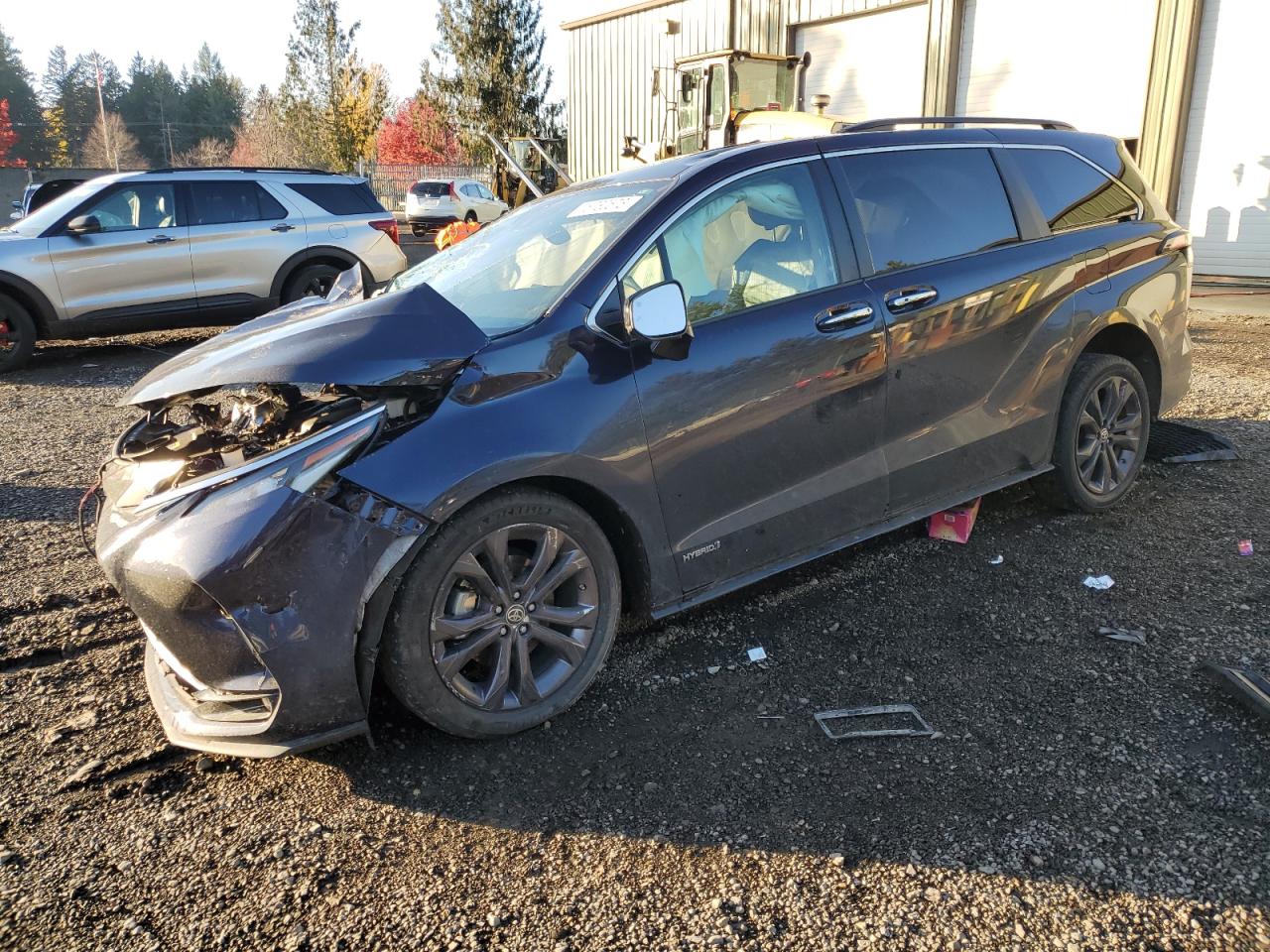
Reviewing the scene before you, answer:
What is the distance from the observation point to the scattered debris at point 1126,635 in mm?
3551

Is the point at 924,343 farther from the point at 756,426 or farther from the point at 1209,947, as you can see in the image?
the point at 1209,947

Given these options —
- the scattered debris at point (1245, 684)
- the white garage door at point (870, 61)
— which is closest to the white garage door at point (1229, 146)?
the white garage door at point (870, 61)

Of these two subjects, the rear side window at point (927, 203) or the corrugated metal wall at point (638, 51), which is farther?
the corrugated metal wall at point (638, 51)

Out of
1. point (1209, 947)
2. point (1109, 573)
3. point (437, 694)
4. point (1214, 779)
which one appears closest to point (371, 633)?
point (437, 694)

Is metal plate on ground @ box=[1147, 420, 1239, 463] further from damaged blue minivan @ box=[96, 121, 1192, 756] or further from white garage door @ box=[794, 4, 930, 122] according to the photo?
white garage door @ box=[794, 4, 930, 122]

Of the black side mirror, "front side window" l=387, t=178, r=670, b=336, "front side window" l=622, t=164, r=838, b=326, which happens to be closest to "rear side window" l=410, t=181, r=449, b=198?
the black side mirror

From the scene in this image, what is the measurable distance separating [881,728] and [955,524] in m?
1.72

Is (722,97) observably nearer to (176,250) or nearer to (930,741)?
(176,250)

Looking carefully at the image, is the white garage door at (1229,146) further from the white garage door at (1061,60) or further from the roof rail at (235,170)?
→ the roof rail at (235,170)

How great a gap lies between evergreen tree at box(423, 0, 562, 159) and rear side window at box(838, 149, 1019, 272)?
35647 mm

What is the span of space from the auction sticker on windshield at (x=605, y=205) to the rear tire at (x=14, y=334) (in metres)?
7.99

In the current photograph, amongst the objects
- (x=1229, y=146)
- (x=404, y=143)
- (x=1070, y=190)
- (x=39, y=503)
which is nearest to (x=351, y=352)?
(x=1070, y=190)

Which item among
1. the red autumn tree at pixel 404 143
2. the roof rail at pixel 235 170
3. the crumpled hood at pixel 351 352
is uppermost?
the red autumn tree at pixel 404 143

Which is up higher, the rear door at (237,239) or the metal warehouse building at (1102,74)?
the metal warehouse building at (1102,74)
